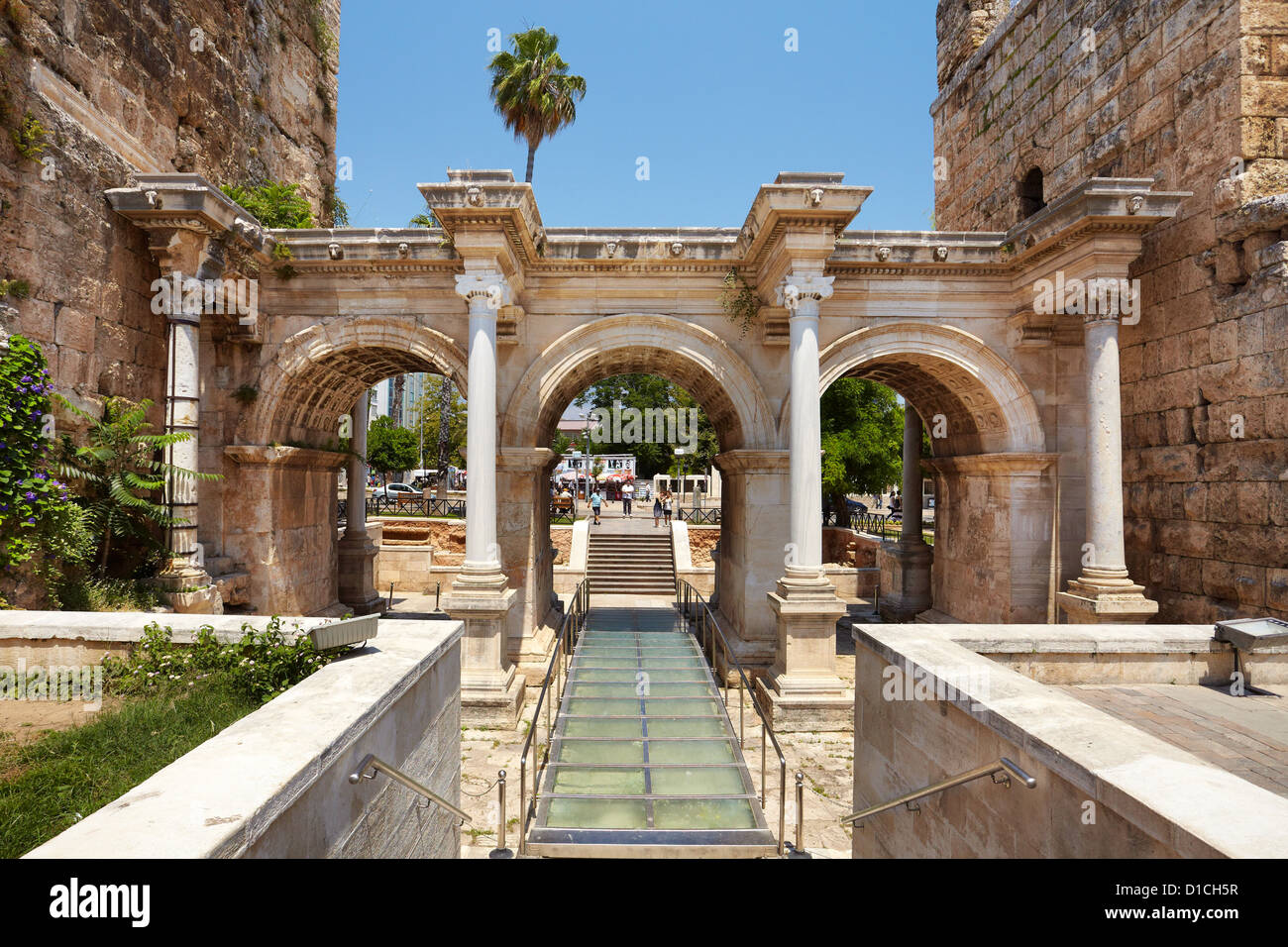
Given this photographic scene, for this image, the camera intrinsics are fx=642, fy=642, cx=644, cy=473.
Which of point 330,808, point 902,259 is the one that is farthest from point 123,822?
point 902,259

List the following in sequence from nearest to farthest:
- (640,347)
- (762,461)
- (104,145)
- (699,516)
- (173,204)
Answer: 1. (173,204)
2. (104,145)
3. (762,461)
4. (640,347)
5. (699,516)

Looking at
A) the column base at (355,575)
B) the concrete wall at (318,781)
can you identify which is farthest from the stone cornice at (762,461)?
the column base at (355,575)

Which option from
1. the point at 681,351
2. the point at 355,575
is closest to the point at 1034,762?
the point at 681,351

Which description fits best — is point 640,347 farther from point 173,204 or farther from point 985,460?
point 173,204

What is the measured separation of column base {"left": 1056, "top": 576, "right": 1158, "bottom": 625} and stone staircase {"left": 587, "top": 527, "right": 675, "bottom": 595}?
10114 millimetres

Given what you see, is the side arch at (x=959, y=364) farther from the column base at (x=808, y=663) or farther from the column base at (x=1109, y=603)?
the column base at (x=808, y=663)

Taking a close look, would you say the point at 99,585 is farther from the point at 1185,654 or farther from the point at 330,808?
the point at 1185,654

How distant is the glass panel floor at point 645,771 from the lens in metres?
5.25

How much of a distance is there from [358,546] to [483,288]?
7.65 meters

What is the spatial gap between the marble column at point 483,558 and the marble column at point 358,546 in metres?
5.69

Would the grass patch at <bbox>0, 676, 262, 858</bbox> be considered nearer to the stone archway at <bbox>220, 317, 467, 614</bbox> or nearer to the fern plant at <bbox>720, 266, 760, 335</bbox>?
the stone archway at <bbox>220, 317, 467, 614</bbox>

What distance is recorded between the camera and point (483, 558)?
870 centimetres
